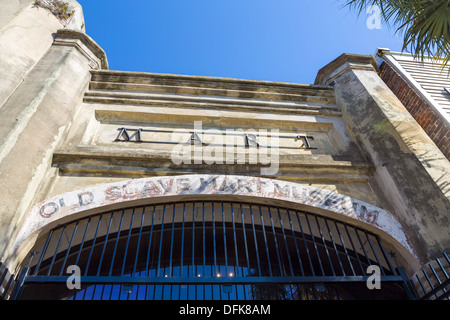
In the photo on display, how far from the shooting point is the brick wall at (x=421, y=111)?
542 centimetres

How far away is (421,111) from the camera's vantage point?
239 inches

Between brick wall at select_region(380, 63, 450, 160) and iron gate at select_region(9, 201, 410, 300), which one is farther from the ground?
brick wall at select_region(380, 63, 450, 160)

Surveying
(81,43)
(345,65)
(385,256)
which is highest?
(81,43)

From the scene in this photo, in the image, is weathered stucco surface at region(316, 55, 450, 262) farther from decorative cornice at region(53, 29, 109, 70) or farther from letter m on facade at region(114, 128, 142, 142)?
decorative cornice at region(53, 29, 109, 70)

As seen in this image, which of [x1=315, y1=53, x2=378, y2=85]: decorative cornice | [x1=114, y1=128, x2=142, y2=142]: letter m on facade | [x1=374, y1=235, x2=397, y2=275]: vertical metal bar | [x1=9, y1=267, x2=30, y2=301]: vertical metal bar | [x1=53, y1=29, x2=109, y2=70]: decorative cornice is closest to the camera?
[x1=9, y1=267, x2=30, y2=301]: vertical metal bar

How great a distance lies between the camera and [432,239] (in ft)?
11.0

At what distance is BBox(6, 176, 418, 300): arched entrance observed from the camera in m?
3.24

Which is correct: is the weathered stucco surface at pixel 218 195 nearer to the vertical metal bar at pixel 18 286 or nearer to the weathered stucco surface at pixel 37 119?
the weathered stucco surface at pixel 37 119

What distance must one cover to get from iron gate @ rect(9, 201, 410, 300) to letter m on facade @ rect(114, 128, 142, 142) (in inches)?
57.6

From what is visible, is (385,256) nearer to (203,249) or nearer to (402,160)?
(402,160)

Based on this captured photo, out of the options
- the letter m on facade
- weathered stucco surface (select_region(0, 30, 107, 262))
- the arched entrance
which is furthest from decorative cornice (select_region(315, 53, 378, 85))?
weathered stucco surface (select_region(0, 30, 107, 262))

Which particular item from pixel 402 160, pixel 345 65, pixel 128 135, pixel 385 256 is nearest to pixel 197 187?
pixel 128 135

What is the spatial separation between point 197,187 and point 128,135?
180 centimetres

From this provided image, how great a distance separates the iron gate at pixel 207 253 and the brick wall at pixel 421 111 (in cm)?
321
